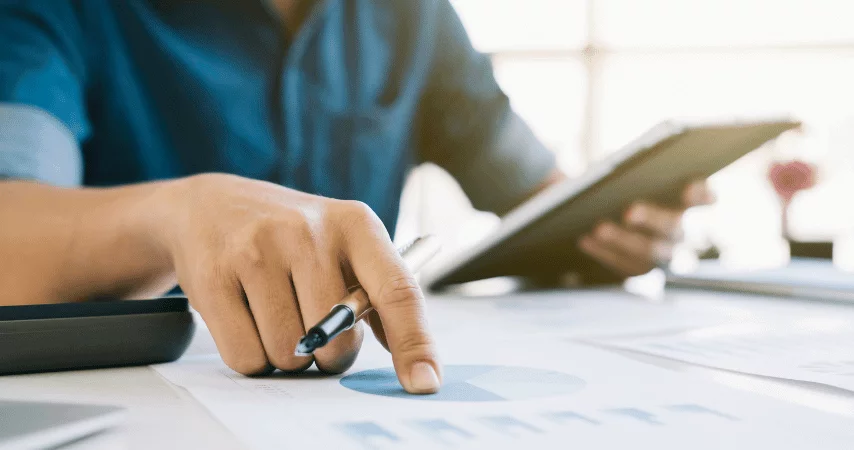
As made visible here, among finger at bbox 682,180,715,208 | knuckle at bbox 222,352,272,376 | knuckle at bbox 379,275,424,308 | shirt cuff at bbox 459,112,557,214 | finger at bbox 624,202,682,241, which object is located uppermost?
shirt cuff at bbox 459,112,557,214

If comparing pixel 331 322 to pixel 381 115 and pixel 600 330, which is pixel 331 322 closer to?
pixel 600 330

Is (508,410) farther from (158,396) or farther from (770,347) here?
(770,347)

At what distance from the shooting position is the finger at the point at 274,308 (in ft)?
1.30

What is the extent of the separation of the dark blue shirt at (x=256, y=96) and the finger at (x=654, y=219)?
38cm

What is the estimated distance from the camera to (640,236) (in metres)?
0.98

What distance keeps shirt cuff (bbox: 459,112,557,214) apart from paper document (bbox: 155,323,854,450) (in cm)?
89

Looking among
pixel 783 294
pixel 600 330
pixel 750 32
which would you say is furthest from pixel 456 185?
pixel 750 32

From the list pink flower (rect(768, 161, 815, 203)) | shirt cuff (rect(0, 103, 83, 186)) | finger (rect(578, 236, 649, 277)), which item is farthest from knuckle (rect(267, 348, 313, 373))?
pink flower (rect(768, 161, 815, 203))

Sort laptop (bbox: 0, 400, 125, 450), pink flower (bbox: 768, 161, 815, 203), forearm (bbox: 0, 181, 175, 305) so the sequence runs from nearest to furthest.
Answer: laptop (bbox: 0, 400, 125, 450) < forearm (bbox: 0, 181, 175, 305) < pink flower (bbox: 768, 161, 815, 203)

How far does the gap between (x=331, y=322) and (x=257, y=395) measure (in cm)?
6

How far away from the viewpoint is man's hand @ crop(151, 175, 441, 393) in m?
0.39

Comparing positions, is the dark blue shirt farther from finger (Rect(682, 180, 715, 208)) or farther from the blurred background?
the blurred background

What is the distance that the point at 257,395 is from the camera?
1.18 feet

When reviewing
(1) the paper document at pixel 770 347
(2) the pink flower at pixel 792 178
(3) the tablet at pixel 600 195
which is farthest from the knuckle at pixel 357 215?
(2) the pink flower at pixel 792 178
